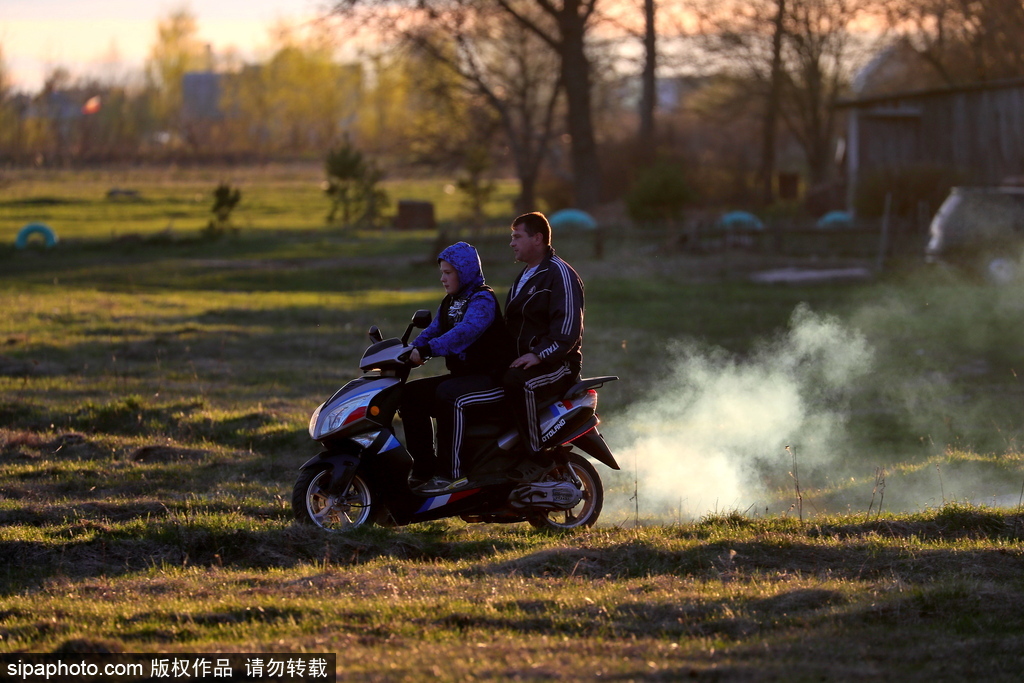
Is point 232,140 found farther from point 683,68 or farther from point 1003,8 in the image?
point 1003,8

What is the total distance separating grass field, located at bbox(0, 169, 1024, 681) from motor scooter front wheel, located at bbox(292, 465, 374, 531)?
10.2 inches

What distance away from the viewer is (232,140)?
318 ft

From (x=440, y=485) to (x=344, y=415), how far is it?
773 mm

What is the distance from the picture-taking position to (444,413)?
6883 mm

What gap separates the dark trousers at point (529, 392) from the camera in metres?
6.76

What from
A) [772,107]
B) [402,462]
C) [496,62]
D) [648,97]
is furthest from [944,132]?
[402,462]

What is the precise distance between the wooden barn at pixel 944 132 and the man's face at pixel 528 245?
25854 mm

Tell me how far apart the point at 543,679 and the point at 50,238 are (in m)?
29.8

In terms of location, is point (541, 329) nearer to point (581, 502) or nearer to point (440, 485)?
point (440, 485)

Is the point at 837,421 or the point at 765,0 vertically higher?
the point at 765,0

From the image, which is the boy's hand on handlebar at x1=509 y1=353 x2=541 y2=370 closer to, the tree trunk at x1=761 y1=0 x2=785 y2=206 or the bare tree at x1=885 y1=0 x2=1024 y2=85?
the bare tree at x1=885 y1=0 x2=1024 y2=85

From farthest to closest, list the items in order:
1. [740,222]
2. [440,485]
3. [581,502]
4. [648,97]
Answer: [648,97] → [740,222] → [581,502] → [440,485]

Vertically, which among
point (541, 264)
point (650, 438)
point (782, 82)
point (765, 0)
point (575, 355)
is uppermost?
point (765, 0)

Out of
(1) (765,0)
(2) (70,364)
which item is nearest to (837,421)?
(2) (70,364)
